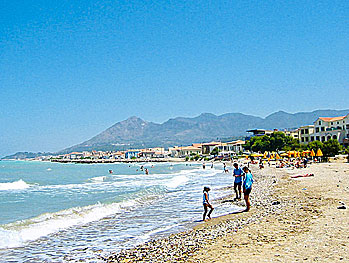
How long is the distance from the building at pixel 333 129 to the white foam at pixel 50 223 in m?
57.6

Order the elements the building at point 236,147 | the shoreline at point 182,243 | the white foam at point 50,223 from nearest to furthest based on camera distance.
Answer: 1. the shoreline at point 182,243
2. the white foam at point 50,223
3. the building at point 236,147

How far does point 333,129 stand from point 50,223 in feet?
219

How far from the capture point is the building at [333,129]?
217ft

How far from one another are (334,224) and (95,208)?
11.3 meters

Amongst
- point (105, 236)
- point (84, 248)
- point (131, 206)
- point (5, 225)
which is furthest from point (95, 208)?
point (84, 248)

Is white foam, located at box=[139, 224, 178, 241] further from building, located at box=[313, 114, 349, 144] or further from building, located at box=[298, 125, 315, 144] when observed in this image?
building, located at box=[298, 125, 315, 144]

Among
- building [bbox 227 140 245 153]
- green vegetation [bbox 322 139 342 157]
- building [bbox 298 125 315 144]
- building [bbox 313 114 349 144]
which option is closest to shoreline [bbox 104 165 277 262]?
green vegetation [bbox 322 139 342 157]

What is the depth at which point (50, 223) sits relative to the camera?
43.3 feet

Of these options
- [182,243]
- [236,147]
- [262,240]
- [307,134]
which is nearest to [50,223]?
[182,243]

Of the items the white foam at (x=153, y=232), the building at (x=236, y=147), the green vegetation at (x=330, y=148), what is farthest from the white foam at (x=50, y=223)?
the building at (x=236, y=147)

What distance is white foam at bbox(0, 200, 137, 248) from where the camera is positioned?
10.8m

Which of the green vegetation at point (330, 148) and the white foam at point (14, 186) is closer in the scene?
the white foam at point (14, 186)

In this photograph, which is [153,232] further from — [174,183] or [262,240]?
[174,183]

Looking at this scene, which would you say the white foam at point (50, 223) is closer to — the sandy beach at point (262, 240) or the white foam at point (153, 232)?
the white foam at point (153, 232)
